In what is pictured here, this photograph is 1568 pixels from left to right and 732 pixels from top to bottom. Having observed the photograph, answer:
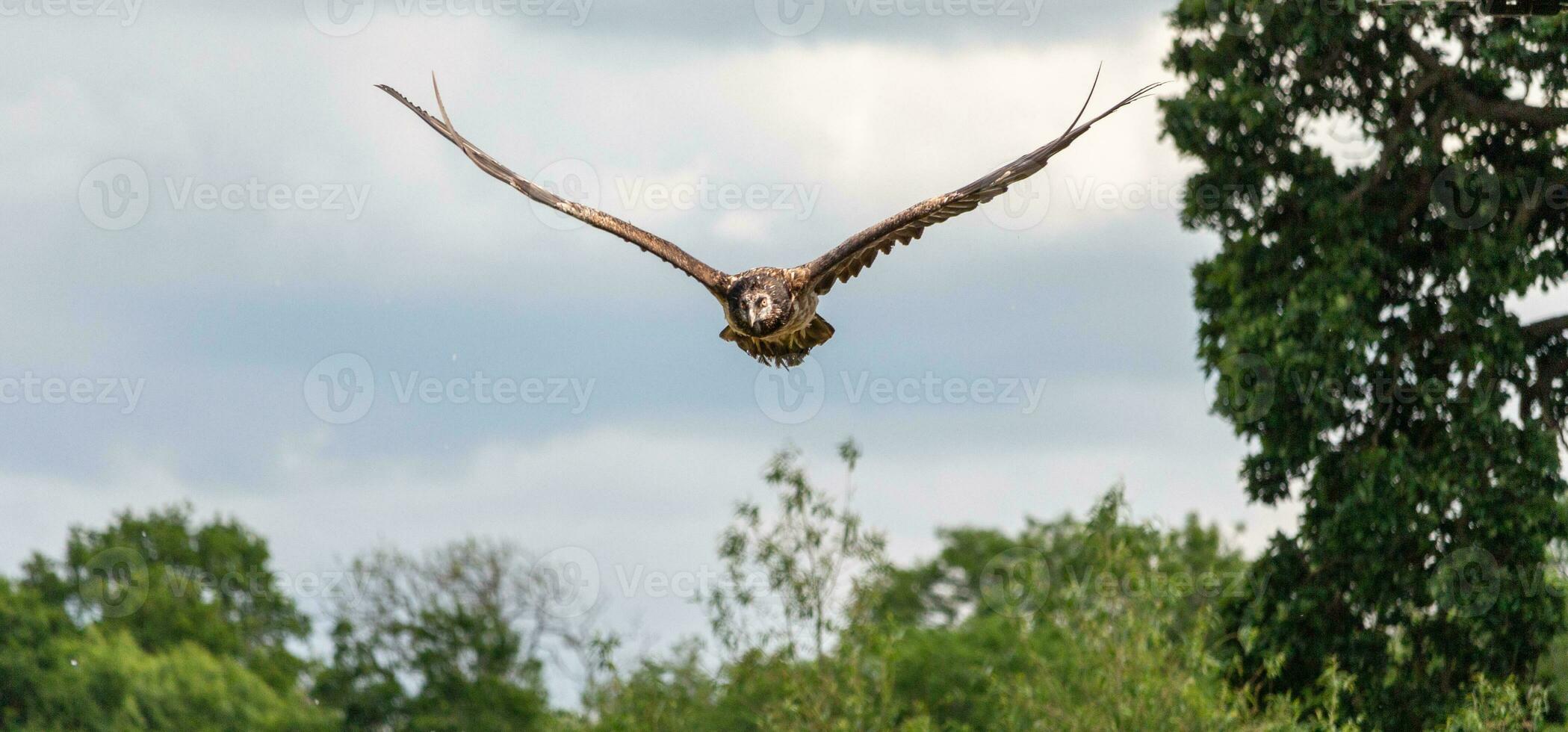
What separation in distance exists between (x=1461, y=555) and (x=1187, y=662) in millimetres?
3014

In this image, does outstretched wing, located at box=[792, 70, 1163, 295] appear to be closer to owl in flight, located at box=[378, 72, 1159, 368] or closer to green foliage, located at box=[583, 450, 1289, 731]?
owl in flight, located at box=[378, 72, 1159, 368]

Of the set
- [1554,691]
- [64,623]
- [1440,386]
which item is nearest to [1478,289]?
[1440,386]

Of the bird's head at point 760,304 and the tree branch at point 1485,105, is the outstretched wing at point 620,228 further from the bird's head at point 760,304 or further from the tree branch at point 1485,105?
the tree branch at point 1485,105

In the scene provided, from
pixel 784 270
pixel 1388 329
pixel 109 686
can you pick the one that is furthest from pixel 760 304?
pixel 109 686

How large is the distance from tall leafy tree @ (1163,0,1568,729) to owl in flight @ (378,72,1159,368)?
7.24 meters

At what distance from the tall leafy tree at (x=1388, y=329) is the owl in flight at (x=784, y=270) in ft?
23.8

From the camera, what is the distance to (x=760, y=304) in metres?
12.7

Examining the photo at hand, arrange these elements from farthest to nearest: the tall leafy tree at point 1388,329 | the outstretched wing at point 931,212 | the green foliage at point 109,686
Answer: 1. the green foliage at point 109,686
2. the tall leafy tree at point 1388,329
3. the outstretched wing at point 931,212

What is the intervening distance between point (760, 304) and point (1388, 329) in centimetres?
959

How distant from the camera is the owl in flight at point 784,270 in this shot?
12.6m

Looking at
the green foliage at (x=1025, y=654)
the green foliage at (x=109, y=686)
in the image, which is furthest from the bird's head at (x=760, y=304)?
the green foliage at (x=109, y=686)

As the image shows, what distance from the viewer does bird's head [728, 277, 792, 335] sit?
12734mm

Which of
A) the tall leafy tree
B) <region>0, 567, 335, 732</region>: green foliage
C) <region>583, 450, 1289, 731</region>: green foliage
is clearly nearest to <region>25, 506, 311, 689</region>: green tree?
<region>0, 567, 335, 732</region>: green foliage

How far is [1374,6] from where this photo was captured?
19875 mm
